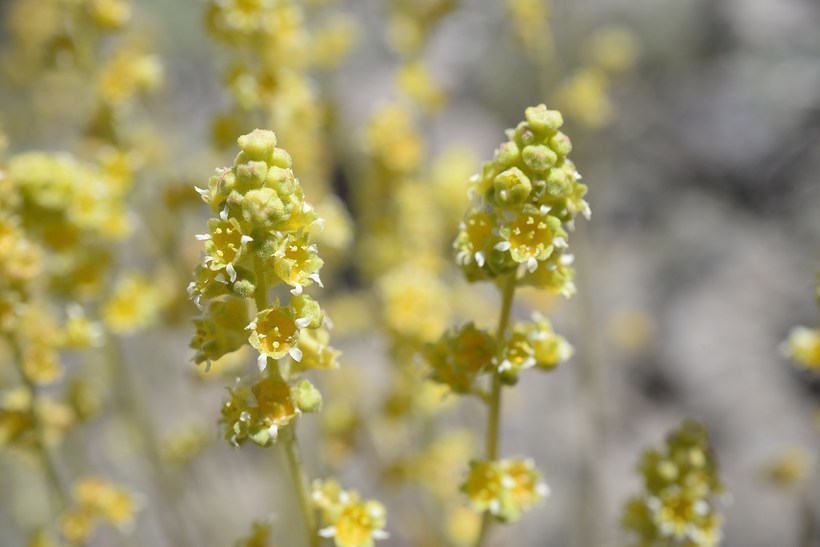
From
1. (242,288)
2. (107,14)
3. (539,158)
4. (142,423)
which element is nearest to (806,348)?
(539,158)

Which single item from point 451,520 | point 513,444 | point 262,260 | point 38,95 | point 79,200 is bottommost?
point 262,260

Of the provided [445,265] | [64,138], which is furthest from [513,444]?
[64,138]

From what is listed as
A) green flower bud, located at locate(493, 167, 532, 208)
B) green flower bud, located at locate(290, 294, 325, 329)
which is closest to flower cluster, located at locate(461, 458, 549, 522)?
green flower bud, located at locate(290, 294, 325, 329)

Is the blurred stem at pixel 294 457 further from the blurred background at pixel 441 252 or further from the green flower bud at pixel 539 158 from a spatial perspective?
the green flower bud at pixel 539 158

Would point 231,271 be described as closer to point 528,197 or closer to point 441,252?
point 528,197

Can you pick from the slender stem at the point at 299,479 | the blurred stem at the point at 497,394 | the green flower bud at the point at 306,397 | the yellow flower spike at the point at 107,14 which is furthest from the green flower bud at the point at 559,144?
the yellow flower spike at the point at 107,14

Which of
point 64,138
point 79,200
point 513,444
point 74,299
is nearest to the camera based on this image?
point 79,200

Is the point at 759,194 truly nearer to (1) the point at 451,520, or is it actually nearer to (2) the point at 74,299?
(1) the point at 451,520
